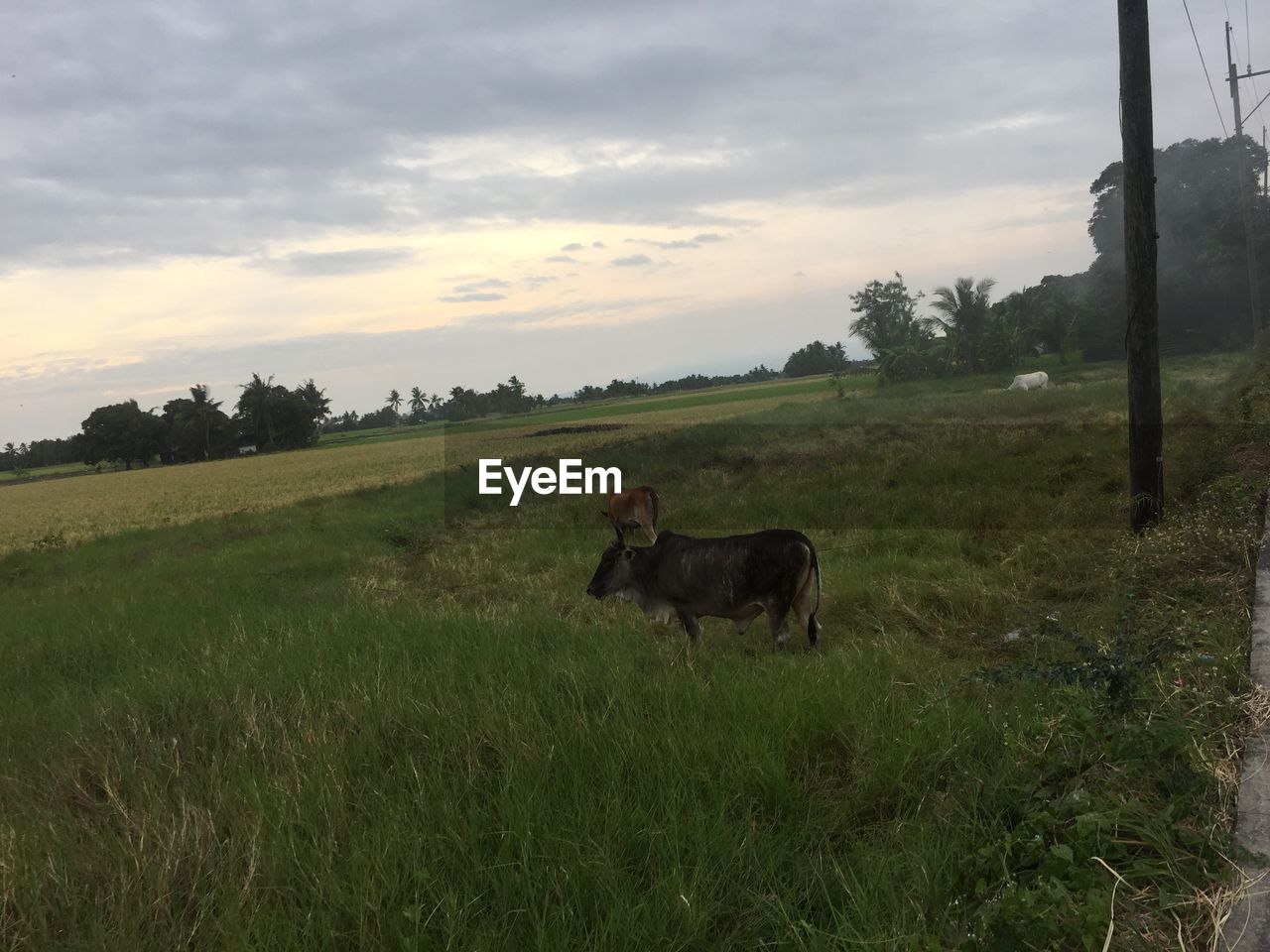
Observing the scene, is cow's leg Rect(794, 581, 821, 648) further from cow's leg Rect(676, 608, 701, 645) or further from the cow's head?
the cow's head

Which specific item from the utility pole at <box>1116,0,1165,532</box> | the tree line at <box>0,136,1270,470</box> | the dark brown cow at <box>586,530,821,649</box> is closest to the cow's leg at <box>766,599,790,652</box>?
the dark brown cow at <box>586,530,821,649</box>

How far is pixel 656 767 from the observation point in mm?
3166

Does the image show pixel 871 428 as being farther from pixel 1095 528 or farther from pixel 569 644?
pixel 569 644

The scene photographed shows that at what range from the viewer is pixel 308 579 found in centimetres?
1026

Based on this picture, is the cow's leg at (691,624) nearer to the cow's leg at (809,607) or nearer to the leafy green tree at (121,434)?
the cow's leg at (809,607)

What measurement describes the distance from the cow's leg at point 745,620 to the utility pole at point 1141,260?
4.42 meters

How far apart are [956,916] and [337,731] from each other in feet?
9.77

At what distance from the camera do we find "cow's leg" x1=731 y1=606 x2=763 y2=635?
5.81 metres

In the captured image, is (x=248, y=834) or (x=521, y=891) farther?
(x=248, y=834)

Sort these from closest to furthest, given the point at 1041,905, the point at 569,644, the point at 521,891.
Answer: the point at 1041,905, the point at 521,891, the point at 569,644

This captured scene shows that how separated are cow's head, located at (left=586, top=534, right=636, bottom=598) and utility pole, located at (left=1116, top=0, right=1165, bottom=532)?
525 cm

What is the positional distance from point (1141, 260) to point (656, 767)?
7.63 m

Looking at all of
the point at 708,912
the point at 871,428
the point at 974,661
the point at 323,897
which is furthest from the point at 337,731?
the point at 871,428

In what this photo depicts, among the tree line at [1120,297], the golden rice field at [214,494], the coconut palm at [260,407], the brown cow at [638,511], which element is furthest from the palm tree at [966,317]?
the coconut palm at [260,407]
